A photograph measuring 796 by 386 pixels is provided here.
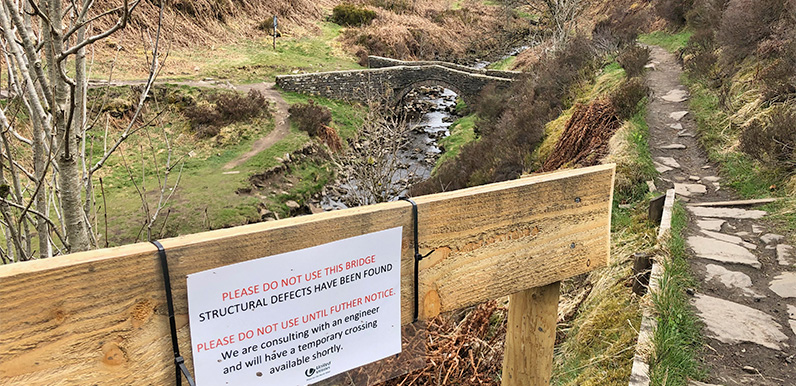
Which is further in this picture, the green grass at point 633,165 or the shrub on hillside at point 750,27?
the shrub on hillside at point 750,27

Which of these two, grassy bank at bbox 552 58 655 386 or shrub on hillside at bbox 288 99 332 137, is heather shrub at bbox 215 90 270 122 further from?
grassy bank at bbox 552 58 655 386

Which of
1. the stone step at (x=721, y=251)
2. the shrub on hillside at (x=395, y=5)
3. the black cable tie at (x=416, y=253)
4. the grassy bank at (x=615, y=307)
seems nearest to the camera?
the black cable tie at (x=416, y=253)

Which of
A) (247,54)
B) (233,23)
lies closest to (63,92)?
(247,54)

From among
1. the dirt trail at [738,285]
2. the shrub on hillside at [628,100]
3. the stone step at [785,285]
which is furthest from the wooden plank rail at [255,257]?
the shrub on hillside at [628,100]

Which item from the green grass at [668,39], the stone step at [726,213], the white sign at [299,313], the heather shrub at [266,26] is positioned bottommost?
the stone step at [726,213]

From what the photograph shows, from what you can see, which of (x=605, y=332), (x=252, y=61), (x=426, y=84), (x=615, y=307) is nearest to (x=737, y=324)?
(x=615, y=307)

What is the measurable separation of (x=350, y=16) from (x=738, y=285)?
31.3 m

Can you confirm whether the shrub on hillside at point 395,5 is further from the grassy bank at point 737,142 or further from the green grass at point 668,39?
the grassy bank at point 737,142

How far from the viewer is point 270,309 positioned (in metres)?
1.19

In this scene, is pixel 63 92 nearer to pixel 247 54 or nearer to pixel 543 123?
pixel 543 123

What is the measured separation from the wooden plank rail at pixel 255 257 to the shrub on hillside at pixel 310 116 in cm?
1780

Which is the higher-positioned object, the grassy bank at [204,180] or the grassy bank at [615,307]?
the grassy bank at [615,307]

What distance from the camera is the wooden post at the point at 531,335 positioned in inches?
70.3

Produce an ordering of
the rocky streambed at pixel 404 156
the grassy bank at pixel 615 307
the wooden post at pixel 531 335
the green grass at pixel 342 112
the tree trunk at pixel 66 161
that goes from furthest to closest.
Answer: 1. the green grass at pixel 342 112
2. the rocky streambed at pixel 404 156
3. the grassy bank at pixel 615 307
4. the tree trunk at pixel 66 161
5. the wooden post at pixel 531 335
